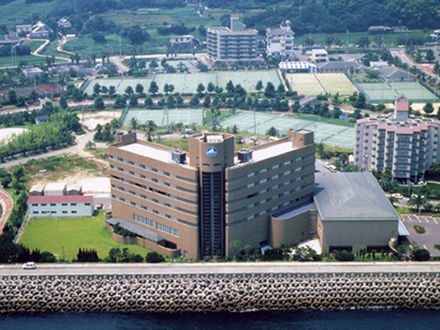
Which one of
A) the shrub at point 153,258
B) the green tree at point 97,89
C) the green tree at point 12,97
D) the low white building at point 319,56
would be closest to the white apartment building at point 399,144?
the shrub at point 153,258

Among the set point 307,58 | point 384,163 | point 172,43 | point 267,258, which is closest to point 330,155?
point 384,163

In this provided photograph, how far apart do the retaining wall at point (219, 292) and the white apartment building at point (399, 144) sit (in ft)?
99.8

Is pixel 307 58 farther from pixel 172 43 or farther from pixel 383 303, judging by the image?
pixel 383 303

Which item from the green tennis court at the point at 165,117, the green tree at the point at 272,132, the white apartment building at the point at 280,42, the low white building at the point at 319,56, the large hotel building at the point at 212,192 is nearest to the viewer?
the large hotel building at the point at 212,192

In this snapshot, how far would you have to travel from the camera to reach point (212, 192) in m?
70.4

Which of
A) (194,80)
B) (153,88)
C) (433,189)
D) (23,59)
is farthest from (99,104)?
(433,189)

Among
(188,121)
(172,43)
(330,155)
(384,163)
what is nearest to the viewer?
(384,163)

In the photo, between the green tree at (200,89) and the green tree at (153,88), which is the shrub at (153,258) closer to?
the green tree at (200,89)

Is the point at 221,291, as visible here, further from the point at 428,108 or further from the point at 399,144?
the point at 428,108

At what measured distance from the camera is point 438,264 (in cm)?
6906

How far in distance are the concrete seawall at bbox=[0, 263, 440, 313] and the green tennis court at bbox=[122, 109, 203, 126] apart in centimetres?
6616

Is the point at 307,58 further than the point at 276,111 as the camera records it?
Yes

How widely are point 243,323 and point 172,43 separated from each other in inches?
5611

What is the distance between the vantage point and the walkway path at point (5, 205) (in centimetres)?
8447
